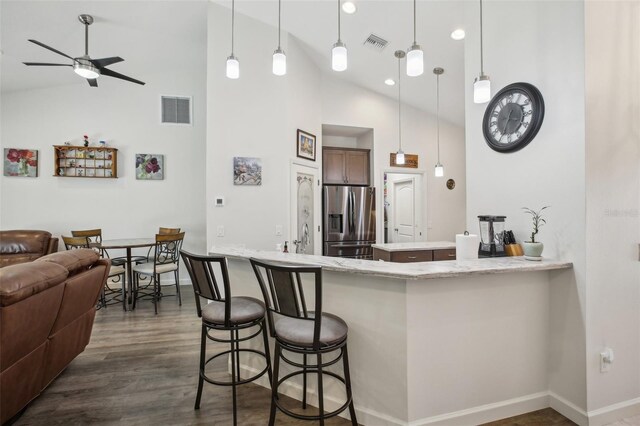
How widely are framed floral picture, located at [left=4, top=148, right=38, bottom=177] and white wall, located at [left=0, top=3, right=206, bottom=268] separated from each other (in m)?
0.08

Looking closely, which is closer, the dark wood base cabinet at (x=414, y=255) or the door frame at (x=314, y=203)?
the dark wood base cabinet at (x=414, y=255)

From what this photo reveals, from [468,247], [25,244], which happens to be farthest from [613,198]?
[25,244]

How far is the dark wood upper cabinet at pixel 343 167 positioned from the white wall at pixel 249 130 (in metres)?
1.23

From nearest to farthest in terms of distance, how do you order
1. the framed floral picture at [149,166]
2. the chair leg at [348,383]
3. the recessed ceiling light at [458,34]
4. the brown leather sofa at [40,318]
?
the brown leather sofa at [40,318] < the chair leg at [348,383] < the recessed ceiling light at [458,34] < the framed floral picture at [149,166]

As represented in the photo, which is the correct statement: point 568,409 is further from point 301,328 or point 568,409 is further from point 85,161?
point 85,161

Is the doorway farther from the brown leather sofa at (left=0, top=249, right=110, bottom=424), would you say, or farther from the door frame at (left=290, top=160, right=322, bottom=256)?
the brown leather sofa at (left=0, top=249, right=110, bottom=424)

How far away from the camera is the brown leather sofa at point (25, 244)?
4.11m

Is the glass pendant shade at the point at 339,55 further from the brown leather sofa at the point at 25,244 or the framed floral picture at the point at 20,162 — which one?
the framed floral picture at the point at 20,162

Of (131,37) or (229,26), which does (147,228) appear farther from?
(229,26)

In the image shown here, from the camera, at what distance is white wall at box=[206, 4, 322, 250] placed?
11.8 feet

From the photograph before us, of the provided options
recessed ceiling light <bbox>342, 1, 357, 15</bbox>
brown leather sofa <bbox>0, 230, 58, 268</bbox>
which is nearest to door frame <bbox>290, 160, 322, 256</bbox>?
recessed ceiling light <bbox>342, 1, 357, 15</bbox>

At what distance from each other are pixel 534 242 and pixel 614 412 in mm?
1170

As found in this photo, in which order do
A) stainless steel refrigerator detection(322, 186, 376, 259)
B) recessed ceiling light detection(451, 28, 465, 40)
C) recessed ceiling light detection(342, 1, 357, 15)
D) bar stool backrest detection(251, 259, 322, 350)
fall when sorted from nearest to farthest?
bar stool backrest detection(251, 259, 322, 350)
recessed ceiling light detection(342, 1, 357, 15)
recessed ceiling light detection(451, 28, 465, 40)
stainless steel refrigerator detection(322, 186, 376, 259)

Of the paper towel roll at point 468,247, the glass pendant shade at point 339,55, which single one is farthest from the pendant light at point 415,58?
→ the paper towel roll at point 468,247
